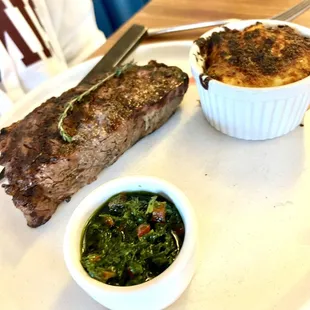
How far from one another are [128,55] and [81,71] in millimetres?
177

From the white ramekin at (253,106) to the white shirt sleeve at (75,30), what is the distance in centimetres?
93

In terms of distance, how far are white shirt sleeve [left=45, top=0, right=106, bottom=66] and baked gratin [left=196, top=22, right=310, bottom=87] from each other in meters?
0.92

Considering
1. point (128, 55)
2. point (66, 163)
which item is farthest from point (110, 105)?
point (128, 55)

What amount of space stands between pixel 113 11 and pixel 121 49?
1.04 meters

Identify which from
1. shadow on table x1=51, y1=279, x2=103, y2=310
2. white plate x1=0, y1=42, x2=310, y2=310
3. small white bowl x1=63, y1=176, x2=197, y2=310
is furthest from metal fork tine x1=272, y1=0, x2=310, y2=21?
shadow on table x1=51, y1=279, x2=103, y2=310

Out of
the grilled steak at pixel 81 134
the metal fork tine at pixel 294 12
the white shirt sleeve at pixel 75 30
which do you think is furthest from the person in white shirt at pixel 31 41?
the metal fork tine at pixel 294 12

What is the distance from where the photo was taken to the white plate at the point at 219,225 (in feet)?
3.03

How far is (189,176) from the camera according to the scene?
3.81 feet

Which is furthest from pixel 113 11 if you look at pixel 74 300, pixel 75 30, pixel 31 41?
pixel 74 300

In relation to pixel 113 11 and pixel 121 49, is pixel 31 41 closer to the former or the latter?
pixel 121 49

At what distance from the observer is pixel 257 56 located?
1.15m

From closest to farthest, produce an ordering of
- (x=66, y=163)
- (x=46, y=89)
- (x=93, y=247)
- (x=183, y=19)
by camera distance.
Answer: (x=93, y=247) → (x=66, y=163) → (x=46, y=89) → (x=183, y=19)

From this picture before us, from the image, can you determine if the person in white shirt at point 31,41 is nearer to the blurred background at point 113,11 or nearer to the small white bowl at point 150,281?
the blurred background at point 113,11

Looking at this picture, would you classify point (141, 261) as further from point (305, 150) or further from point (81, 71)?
point (81, 71)
